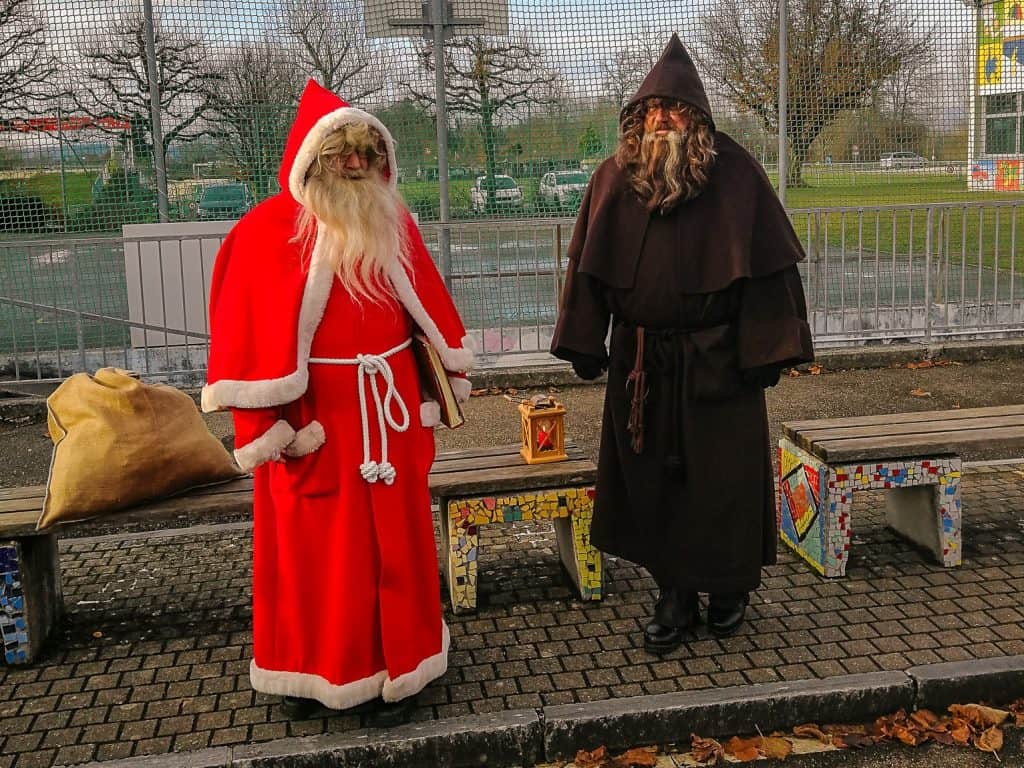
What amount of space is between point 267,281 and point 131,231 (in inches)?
209

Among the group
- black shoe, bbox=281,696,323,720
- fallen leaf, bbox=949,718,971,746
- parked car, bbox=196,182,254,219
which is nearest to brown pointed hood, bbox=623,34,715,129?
fallen leaf, bbox=949,718,971,746

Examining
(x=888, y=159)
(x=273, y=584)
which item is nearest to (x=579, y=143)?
Result: (x=888, y=159)

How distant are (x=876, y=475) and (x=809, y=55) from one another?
5.21 meters

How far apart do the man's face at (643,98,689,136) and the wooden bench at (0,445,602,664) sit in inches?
56.2

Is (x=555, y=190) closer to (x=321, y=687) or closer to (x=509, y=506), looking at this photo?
(x=509, y=506)

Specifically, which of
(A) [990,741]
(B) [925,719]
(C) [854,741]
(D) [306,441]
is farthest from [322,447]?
(A) [990,741]

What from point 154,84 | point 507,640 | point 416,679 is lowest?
point 507,640

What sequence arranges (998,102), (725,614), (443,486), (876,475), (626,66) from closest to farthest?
(725,614), (443,486), (876,475), (626,66), (998,102)

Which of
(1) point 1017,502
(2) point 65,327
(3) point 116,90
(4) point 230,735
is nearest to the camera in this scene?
(4) point 230,735

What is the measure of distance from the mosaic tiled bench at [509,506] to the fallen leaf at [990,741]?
61.3 inches

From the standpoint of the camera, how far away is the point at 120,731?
3.73 m

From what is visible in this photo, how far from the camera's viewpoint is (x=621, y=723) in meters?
3.67

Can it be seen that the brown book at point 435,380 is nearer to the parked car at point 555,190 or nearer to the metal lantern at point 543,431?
the metal lantern at point 543,431

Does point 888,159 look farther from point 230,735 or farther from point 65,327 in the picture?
point 230,735
